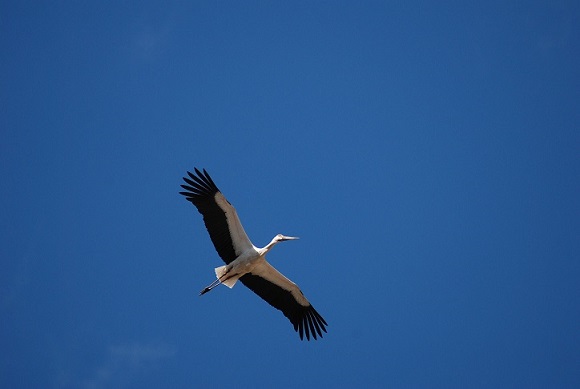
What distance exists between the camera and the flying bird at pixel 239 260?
624 inches

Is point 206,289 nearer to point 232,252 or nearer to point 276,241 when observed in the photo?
point 232,252

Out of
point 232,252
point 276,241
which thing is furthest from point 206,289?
point 276,241

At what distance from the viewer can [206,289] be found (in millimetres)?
16188

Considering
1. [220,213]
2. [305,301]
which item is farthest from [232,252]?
[305,301]

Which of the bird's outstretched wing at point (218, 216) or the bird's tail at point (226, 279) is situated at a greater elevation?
the bird's outstretched wing at point (218, 216)

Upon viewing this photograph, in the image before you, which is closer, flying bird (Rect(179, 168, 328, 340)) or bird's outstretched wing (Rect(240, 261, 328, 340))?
flying bird (Rect(179, 168, 328, 340))

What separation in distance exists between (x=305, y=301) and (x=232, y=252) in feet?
7.57

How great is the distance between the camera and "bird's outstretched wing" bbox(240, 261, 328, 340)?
1698cm

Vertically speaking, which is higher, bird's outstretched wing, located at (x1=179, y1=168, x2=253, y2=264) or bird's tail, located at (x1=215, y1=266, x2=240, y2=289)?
bird's outstretched wing, located at (x1=179, y1=168, x2=253, y2=264)

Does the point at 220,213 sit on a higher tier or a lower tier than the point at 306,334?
higher

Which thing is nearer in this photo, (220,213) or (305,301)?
(220,213)

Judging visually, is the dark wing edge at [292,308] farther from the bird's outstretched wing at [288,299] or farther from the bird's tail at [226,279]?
the bird's tail at [226,279]

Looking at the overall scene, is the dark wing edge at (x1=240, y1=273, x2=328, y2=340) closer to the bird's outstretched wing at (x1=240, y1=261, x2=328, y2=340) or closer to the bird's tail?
the bird's outstretched wing at (x1=240, y1=261, x2=328, y2=340)

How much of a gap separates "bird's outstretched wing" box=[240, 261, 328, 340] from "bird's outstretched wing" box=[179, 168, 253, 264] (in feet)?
3.20
